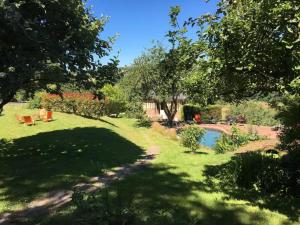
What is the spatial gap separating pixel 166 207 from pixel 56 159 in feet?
24.3

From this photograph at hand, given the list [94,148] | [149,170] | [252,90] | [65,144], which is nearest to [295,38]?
[252,90]

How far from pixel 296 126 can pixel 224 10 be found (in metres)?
6.20

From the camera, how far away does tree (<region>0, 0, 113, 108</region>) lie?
11.5 metres

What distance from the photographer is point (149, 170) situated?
13156 mm

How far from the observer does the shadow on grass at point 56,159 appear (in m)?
10.4

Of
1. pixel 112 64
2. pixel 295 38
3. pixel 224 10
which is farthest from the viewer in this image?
pixel 112 64

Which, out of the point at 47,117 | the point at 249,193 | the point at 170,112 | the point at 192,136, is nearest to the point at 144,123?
the point at 170,112

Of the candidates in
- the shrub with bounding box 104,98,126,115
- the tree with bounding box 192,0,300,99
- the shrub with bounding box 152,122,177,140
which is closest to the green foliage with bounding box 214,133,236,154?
the shrub with bounding box 152,122,177,140

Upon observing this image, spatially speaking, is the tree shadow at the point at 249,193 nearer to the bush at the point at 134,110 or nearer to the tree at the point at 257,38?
the tree at the point at 257,38

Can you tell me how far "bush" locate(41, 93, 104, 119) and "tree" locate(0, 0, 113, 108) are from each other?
16215mm

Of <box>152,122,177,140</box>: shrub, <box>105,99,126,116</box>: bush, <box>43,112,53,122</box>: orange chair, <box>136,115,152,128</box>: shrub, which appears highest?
<box>105,99,126,116</box>: bush

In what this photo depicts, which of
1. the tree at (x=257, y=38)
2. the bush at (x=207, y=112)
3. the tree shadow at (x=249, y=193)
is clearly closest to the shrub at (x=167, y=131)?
the tree shadow at (x=249, y=193)

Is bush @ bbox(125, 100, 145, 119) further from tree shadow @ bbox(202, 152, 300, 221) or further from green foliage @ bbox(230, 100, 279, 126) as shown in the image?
tree shadow @ bbox(202, 152, 300, 221)

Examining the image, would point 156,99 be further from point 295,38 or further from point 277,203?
point 295,38
